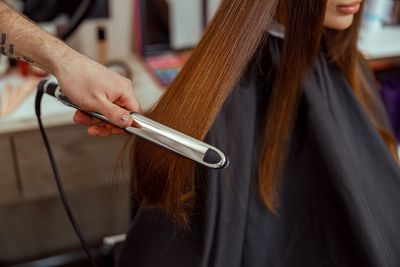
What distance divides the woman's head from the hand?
0.39 metres

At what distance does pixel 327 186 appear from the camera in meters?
0.95

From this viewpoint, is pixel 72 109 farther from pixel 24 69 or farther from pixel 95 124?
pixel 95 124

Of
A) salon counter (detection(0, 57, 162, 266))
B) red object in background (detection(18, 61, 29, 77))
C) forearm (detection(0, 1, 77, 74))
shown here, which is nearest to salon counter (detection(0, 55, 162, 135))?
salon counter (detection(0, 57, 162, 266))

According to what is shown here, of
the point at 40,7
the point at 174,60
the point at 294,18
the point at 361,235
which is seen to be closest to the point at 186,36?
the point at 174,60

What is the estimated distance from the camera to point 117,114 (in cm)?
74

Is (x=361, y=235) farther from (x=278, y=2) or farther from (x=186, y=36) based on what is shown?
(x=186, y=36)

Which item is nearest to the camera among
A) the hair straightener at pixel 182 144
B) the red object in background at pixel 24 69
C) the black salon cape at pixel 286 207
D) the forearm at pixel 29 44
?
the hair straightener at pixel 182 144

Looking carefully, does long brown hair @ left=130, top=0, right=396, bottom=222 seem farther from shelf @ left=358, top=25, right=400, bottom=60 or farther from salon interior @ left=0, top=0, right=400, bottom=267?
shelf @ left=358, top=25, right=400, bottom=60

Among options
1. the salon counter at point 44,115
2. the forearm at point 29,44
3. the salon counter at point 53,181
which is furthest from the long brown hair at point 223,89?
the salon counter at point 44,115

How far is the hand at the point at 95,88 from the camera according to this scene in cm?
76

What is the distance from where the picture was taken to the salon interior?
4.70ft

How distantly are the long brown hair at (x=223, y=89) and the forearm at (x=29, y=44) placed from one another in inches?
7.0

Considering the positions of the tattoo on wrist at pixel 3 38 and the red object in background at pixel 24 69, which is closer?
the tattoo on wrist at pixel 3 38

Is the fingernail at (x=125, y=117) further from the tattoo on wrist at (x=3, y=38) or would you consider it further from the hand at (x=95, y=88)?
the tattoo on wrist at (x=3, y=38)
